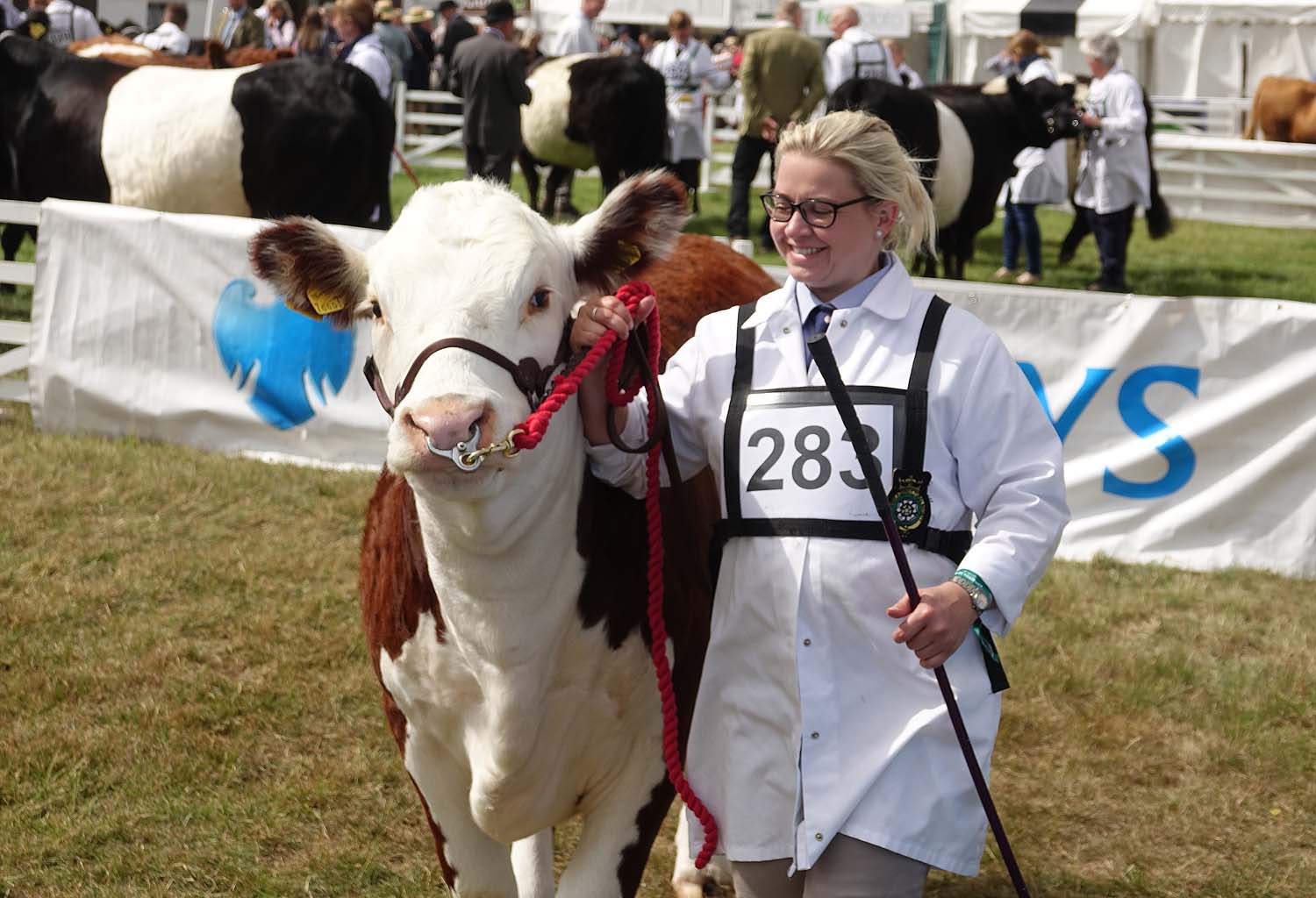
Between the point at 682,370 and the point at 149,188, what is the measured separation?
7.77 meters

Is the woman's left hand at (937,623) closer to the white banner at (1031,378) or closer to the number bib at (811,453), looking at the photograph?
the number bib at (811,453)

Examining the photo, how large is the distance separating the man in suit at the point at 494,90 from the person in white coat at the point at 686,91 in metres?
2.54

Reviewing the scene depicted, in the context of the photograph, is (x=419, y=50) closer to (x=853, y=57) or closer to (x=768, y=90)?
(x=853, y=57)

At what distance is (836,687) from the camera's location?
2387 mm

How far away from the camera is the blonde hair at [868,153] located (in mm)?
2473

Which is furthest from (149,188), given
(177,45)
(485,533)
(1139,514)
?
(177,45)

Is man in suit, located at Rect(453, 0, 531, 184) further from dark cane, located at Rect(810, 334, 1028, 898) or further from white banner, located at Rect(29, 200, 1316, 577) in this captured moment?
dark cane, located at Rect(810, 334, 1028, 898)

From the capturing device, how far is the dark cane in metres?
2.28

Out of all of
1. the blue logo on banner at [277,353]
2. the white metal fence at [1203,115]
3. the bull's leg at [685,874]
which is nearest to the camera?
the bull's leg at [685,874]

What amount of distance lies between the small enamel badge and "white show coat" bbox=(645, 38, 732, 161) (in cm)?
1278

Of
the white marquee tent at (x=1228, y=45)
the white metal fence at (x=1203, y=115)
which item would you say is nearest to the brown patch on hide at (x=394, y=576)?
the white metal fence at (x=1203, y=115)

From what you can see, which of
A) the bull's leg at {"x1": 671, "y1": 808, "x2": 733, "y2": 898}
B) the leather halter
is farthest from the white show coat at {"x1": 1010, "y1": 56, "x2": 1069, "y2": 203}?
the leather halter

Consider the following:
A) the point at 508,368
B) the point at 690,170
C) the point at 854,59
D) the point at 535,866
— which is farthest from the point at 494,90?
the point at 508,368

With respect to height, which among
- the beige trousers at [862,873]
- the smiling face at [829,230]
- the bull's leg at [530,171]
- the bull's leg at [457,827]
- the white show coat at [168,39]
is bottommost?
the bull's leg at [530,171]
